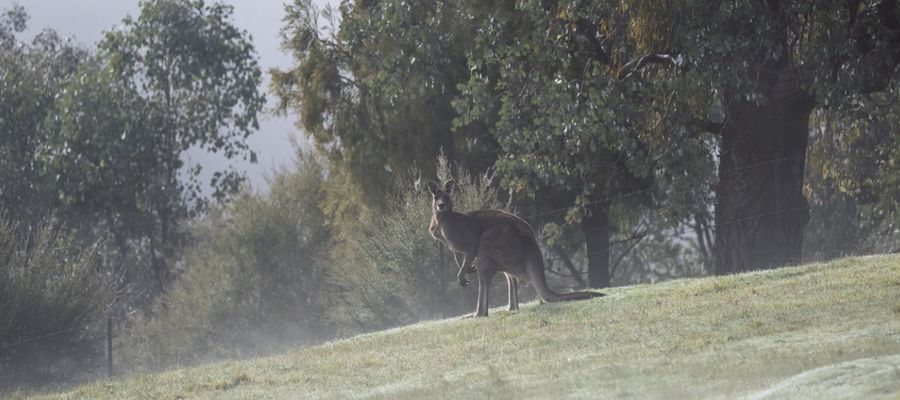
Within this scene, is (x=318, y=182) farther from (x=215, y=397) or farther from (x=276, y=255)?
(x=215, y=397)

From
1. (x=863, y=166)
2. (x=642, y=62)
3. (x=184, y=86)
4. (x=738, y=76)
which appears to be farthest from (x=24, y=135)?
(x=738, y=76)

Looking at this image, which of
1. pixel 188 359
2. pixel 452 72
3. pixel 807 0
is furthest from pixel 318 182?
pixel 807 0

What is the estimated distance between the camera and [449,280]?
3250cm

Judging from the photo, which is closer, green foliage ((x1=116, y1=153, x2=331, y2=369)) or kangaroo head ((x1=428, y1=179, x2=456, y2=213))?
kangaroo head ((x1=428, y1=179, x2=456, y2=213))

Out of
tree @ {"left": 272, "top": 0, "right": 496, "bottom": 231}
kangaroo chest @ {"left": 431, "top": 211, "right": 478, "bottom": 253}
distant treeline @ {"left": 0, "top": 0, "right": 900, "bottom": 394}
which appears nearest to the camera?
kangaroo chest @ {"left": 431, "top": 211, "right": 478, "bottom": 253}

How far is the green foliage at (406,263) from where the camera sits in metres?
31.6

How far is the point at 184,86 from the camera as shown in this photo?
49219mm

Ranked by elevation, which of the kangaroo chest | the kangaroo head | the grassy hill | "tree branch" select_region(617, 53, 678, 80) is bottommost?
the grassy hill

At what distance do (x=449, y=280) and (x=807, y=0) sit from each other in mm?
12986

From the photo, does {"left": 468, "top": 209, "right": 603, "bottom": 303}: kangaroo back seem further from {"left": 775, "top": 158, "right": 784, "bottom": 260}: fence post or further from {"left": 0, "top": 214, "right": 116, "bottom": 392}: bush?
{"left": 0, "top": 214, "right": 116, "bottom": 392}: bush

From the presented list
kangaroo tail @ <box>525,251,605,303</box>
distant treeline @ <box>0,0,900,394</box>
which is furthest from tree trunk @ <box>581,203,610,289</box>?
kangaroo tail @ <box>525,251,605,303</box>

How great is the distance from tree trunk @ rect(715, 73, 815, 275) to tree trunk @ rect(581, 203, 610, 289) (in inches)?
339

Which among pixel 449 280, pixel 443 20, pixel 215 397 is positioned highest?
pixel 443 20

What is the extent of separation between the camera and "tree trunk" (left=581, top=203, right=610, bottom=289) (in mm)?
33812
